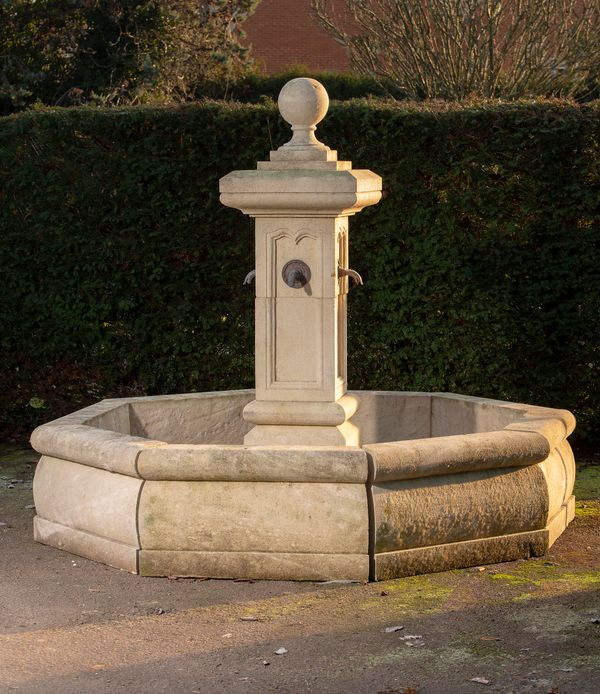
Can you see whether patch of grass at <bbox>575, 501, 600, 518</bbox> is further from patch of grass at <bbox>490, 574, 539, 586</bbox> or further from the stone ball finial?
the stone ball finial

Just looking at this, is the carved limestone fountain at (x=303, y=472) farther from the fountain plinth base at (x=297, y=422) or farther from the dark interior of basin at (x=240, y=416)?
the dark interior of basin at (x=240, y=416)

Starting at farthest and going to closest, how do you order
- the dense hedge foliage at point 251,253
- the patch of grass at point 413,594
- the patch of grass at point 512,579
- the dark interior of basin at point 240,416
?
the dense hedge foliage at point 251,253 < the dark interior of basin at point 240,416 < the patch of grass at point 512,579 < the patch of grass at point 413,594

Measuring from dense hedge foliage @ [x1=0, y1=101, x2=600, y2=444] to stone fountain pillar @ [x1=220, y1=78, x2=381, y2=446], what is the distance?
2.36 metres

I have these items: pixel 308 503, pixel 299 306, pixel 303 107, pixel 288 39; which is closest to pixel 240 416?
pixel 299 306

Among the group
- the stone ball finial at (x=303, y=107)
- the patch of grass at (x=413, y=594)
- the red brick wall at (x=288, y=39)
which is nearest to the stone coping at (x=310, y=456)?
the patch of grass at (x=413, y=594)

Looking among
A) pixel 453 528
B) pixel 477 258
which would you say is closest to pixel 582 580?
pixel 453 528

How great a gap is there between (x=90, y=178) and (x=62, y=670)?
16.8 ft

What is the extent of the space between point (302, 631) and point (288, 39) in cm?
2451

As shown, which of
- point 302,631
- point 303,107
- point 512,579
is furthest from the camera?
point 303,107

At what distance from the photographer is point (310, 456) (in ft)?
18.7

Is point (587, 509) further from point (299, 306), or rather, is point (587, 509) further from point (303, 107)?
point (303, 107)

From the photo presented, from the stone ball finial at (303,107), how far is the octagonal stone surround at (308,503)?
1.66 metres

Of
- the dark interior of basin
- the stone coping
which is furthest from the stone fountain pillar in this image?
the dark interior of basin

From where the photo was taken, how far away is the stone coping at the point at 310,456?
5.71 meters
